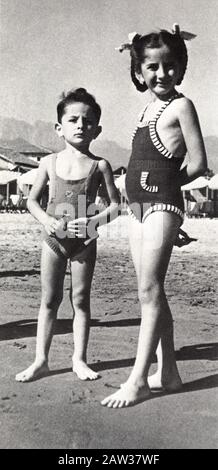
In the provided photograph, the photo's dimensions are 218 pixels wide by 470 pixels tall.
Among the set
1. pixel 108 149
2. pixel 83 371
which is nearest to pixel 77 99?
pixel 108 149

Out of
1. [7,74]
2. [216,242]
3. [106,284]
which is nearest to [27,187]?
[216,242]

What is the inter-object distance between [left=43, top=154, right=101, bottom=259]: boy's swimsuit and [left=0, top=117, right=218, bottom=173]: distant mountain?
0.32m

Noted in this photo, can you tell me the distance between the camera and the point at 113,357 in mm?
2615

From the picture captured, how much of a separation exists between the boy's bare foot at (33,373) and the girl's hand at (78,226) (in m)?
0.58

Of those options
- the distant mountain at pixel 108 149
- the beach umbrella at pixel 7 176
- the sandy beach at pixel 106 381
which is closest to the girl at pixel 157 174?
the sandy beach at pixel 106 381

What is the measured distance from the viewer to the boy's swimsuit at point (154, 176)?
2104mm

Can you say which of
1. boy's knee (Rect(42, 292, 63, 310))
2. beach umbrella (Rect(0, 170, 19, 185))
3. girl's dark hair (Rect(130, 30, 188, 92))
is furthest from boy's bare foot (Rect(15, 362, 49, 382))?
beach umbrella (Rect(0, 170, 19, 185))

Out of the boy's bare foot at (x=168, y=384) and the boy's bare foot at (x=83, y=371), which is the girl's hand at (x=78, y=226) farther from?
the boy's bare foot at (x=168, y=384)

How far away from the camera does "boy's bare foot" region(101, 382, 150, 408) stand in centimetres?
204

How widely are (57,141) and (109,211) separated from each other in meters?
0.92

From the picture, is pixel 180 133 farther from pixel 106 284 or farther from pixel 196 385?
pixel 106 284

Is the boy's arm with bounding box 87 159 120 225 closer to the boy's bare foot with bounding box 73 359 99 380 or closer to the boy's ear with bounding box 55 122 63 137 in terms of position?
the boy's ear with bounding box 55 122 63 137

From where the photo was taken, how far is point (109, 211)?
2363mm

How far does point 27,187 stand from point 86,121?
674 inches
